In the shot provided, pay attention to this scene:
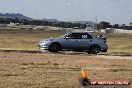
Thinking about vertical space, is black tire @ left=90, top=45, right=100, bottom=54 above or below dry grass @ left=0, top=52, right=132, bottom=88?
below

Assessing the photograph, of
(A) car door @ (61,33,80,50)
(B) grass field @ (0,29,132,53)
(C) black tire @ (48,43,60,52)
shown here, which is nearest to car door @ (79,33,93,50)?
(A) car door @ (61,33,80,50)

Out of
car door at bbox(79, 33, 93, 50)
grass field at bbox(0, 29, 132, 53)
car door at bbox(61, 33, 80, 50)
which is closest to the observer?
car door at bbox(61, 33, 80, 50)

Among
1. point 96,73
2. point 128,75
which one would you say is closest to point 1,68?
point 96,73

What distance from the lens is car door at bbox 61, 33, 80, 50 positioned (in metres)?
29.8

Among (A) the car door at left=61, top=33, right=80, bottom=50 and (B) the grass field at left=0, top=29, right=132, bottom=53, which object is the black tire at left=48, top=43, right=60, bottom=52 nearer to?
(A) the car door at left=61, top=33, right=80, bottom=50

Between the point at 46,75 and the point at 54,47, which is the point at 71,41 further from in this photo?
the point at 46,75

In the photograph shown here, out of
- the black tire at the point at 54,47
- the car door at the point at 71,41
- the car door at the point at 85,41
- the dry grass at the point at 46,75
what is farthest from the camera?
the car door at the point at 85,41

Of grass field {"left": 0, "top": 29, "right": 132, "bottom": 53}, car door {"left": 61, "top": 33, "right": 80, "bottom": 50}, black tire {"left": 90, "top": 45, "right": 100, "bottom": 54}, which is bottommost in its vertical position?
grass field {"left": 0, "top": 29, "right": 132, "bottom": 53}

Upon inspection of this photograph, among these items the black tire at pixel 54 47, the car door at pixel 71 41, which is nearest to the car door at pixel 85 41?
the car door at pixel 71 41

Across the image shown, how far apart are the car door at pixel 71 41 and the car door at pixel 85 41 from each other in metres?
0.27

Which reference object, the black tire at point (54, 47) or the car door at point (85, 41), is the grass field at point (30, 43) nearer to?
the car door at point (85, 41)

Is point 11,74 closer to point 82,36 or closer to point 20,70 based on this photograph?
point 20,70

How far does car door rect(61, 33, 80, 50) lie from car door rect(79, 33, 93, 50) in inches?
10.7

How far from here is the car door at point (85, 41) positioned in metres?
30.0
